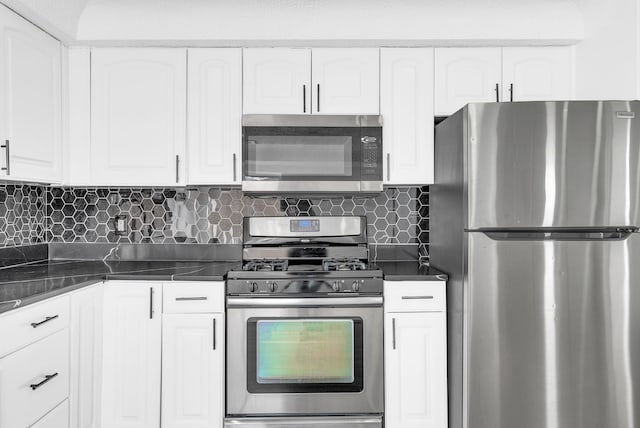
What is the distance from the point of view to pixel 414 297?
233 centimetres

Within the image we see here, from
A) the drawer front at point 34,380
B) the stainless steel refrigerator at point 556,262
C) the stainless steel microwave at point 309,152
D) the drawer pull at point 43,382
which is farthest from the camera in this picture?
the stainless steel microwave at point 309,152

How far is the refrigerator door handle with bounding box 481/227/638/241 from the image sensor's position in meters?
2.05

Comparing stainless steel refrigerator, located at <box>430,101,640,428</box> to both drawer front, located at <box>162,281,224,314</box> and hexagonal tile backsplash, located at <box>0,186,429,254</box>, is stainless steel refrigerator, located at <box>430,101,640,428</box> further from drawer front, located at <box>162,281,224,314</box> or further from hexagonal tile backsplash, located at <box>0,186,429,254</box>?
drawer front, located at <box>162,281,224,314</box>

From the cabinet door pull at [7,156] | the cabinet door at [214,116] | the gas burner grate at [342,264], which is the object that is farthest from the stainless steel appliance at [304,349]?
the cabinet door pull at [7,156]

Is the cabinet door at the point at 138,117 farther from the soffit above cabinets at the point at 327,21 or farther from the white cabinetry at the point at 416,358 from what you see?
the white cabinetry at the point at 416,358

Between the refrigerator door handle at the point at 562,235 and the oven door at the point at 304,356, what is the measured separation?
0.72 meters

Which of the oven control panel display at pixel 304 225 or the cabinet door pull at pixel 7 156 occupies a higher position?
the cabinet door pull at pixel 7 156

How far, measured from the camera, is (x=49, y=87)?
2.41m

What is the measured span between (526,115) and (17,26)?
8.13ft

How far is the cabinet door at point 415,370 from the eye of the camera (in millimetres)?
2303

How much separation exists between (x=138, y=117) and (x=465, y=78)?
193 centimetres

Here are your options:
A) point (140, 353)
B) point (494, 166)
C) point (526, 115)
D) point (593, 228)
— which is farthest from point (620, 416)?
point (140, 353)

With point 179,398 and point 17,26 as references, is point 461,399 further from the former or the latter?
point 17,26

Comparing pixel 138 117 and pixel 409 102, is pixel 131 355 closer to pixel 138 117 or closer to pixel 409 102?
pixel 138 117
